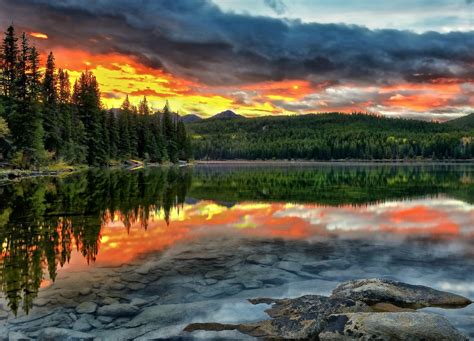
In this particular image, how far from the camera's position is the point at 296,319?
932cm

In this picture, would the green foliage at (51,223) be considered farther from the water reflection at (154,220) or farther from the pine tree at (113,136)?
the pine tree at (113,136)

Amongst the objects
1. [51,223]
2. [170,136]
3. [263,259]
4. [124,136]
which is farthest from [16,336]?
[170,136]

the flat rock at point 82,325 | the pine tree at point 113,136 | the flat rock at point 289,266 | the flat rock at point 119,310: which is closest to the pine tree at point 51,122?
the pine tree at point 113,136

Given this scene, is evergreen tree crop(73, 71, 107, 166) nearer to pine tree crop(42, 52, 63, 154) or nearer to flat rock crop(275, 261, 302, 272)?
pine tree crop(42, 52, 63, 154)

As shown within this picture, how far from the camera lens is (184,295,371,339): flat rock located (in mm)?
8953

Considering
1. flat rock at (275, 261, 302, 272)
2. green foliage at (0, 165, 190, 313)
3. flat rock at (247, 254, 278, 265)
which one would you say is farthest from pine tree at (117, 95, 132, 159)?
flat rock at (275, 261, 302, 272)

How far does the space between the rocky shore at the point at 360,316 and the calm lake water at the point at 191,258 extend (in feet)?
1.69

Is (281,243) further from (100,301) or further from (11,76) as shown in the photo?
(11,76)

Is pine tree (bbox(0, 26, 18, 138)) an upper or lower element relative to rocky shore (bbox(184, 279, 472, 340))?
upper

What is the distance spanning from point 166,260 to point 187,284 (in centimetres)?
298

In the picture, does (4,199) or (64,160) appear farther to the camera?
(64,160)

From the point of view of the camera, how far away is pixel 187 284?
41.0ft

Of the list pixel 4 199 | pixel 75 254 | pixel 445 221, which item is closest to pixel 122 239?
pixel 75 254

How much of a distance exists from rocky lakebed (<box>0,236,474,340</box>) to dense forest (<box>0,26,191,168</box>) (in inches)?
1769
